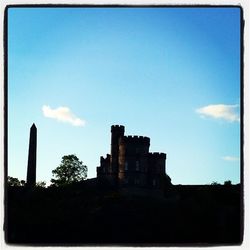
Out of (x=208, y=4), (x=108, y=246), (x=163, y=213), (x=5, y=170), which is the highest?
(x=208, y=4)

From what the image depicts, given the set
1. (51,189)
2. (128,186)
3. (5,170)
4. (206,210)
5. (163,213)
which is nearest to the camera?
(5,170)

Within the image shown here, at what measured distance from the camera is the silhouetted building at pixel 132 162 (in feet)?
119

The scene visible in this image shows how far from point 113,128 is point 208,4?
33367 mm

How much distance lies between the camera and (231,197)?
14656 millimetres

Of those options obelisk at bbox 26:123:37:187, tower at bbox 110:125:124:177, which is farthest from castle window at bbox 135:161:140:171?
obelisk at bbox 26:123:37:187

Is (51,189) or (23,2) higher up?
(23,2)

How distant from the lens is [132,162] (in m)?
36.8

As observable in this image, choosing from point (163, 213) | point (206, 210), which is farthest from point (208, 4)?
point (163, 213)

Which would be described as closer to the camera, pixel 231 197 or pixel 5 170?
pixel 5 170

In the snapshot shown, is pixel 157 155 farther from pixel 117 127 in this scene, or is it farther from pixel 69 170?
pixel 69 170

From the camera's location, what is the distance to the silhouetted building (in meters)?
36.2

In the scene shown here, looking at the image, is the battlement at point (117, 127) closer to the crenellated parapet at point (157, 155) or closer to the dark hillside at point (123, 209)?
the crenellated parapet at point (157, 155)

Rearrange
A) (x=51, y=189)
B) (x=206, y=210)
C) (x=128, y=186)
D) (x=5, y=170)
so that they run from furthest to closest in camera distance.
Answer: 1. (x=128, y=186)
2. (x=51, y=189)
3. (x=206, y=210)
4. (x=5, y=170)

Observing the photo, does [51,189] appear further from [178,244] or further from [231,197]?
[178,244]
